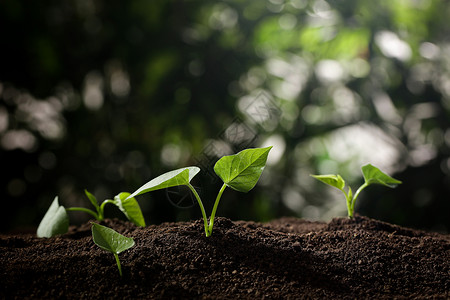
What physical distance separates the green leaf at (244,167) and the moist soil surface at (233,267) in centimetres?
7

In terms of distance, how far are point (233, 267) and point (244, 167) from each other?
11 cm

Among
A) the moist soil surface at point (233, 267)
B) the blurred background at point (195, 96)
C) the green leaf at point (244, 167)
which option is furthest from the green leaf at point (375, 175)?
the blurred background at point (195, 96)

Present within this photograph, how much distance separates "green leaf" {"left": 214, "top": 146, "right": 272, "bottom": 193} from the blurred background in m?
0.84

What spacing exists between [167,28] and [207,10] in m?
0.14

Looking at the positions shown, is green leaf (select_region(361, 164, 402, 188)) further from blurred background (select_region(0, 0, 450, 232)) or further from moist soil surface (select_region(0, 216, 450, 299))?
blurred background (select_region(0, 0, 450, 232))

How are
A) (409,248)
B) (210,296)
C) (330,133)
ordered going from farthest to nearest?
(330,133), (409,248), (210,296)

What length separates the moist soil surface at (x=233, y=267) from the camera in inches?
16.3

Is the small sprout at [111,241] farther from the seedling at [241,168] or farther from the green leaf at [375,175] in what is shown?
the green leaf at [375,175]

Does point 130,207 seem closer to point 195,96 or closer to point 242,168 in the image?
point 242,168

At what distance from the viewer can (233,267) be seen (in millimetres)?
445

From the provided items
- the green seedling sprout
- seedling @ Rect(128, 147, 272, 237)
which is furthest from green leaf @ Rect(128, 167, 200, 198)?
the green seedling sprout

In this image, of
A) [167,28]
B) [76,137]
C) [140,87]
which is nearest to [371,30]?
[167,28]

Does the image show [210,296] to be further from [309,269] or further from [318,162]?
[318,162]

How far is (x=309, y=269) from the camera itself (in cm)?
45
